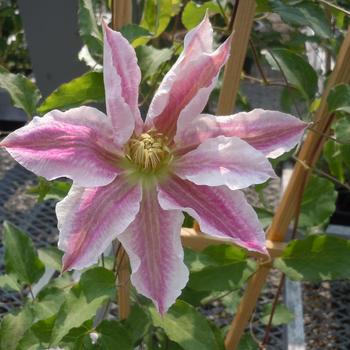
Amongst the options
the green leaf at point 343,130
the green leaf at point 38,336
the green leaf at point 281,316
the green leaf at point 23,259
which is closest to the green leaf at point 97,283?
the green leaf at point 38,336

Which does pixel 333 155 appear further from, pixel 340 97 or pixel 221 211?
pixel 221 211

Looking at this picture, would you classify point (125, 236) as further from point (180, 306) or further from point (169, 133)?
point (180, 306)

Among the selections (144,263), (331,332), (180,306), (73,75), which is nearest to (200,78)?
(144,263)

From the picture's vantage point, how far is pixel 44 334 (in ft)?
2.42

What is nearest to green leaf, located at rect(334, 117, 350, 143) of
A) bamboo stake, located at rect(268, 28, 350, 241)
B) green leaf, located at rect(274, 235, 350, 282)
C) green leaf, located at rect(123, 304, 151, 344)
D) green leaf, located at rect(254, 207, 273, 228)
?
bamboo stake, located at rect(268, 28, 350, 241)

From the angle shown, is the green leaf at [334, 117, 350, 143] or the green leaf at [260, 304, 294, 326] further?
the green leaf at [260, 304, 294, 326]

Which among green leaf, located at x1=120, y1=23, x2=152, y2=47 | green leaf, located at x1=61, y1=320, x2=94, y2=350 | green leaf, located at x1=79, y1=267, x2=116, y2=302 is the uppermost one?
green leaf, located at x1=120, y1=23, x2=152, y2=47

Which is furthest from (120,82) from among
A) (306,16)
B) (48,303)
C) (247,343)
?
(247,343)

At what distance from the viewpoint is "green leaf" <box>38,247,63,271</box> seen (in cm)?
91

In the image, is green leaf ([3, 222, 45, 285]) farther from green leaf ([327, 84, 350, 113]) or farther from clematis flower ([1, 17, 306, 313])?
green leaf ([327, 84, 350, 113])

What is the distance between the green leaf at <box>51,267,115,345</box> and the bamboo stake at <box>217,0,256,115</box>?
10.1 inches

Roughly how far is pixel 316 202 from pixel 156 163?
365 mm

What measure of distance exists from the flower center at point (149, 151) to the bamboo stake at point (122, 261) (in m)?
0.18

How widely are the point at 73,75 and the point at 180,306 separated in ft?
2.80
